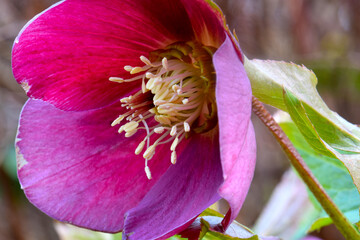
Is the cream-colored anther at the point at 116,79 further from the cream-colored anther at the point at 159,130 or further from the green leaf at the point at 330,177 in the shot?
the green leaf at the point at 330,177

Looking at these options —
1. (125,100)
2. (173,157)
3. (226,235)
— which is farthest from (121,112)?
(226,235)

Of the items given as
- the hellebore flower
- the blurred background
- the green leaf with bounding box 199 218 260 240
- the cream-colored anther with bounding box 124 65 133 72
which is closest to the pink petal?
the hellebore flower

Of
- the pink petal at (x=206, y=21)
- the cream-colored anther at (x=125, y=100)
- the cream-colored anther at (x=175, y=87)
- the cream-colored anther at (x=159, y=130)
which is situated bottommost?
the cream-colored anther at (x=159, y=130)

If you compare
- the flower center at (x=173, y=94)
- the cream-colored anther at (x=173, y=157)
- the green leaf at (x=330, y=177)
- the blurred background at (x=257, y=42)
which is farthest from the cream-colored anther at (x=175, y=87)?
the blurred background at (x=257, y=42)

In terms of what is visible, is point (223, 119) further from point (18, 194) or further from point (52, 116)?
point (18, 194)

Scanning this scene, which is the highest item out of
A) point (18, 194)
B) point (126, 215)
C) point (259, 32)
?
point (126, 215)

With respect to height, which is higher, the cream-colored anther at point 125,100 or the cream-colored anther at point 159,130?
the cream-colored anther at point 125,100

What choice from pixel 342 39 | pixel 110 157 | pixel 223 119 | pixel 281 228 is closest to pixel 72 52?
pixel 110 157
